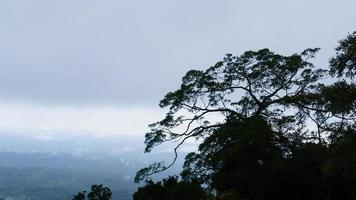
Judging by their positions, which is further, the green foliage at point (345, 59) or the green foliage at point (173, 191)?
the green foliage at point (173, 191)

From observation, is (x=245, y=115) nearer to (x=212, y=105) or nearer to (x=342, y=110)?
(x=212, y=105)

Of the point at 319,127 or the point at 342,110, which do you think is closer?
the point at 342,110

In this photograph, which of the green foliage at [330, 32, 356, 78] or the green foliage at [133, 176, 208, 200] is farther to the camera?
the green foliage at [133, 176, 208, 200]

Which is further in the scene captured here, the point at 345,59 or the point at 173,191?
the point at 173,191

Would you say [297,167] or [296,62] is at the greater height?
[296,62]

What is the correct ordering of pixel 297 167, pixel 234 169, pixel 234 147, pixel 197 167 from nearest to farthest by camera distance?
pixel 297 167
pixel 234 147
pixel 234 169
pixel 197 167

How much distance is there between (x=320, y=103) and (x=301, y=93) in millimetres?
1934

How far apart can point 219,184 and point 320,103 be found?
784cm

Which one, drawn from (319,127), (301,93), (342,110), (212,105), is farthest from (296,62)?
(342,110)

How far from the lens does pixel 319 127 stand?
23125 millimetres

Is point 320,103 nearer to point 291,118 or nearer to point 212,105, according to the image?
point 291,118

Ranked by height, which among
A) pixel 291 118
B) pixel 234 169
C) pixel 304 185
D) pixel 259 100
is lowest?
pixel 304 185

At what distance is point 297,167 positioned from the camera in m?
21.4

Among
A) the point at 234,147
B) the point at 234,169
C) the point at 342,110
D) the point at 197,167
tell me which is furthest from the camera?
the point at 197,167
